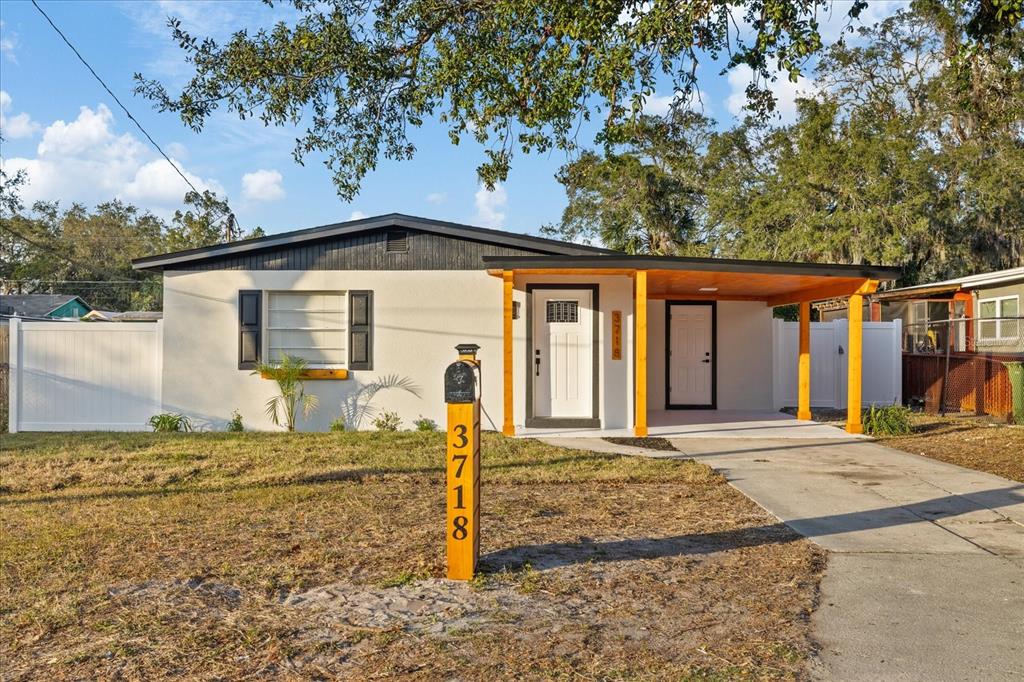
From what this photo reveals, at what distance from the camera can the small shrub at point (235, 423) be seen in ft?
42.1

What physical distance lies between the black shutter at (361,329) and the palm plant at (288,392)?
0.79 meters

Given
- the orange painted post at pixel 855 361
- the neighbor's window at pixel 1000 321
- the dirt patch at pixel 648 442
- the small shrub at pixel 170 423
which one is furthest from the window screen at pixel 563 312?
the neighbor's window at pixel 1000 321

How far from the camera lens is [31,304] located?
32.4 meters

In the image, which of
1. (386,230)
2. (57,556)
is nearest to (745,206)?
(386,230)

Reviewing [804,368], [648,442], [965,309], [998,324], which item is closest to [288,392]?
[648,442]

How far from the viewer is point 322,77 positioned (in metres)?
9.08

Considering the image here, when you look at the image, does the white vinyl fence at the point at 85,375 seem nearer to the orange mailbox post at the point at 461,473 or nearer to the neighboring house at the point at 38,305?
the orange mailbox post at the point at 461,473

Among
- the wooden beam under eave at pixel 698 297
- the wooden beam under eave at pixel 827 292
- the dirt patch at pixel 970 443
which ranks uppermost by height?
the wooden beam under eave at pixel 698 297

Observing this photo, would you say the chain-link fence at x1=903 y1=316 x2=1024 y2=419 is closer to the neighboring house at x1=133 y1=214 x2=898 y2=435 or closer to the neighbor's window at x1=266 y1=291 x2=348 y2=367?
the neighboring house at x1=133 y1=214 x2=898 y2=435

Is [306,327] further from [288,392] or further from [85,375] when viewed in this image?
[85,375]

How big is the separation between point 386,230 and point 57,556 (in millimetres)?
8215

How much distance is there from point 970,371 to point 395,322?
34.8ft

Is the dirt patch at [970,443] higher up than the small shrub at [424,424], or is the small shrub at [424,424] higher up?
the small shrub at [424,424]

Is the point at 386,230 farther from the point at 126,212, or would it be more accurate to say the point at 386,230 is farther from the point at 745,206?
the point at 126,212
